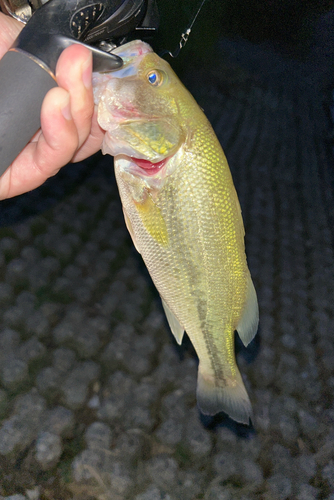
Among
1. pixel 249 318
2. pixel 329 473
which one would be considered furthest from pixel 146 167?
pixel 329 473

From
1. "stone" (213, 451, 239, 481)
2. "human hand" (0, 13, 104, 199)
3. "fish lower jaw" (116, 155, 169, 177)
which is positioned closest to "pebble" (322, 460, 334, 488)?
"stone" (213, 451, 239, 481)

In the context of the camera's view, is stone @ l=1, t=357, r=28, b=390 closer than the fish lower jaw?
No

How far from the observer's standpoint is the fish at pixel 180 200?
2.19 ft

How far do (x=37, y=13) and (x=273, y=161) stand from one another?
6.30 feet

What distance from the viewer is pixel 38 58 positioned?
52 cm

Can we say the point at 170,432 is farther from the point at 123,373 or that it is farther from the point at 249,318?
the point at 249,318

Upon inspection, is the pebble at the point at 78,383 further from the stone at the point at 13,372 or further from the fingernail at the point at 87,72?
the fingernail at the point at 87,72

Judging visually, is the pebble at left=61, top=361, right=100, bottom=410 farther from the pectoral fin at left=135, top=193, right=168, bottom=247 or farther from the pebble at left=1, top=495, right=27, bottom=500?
the pectoral fin at left=135, top=193, right=168, bottom=247

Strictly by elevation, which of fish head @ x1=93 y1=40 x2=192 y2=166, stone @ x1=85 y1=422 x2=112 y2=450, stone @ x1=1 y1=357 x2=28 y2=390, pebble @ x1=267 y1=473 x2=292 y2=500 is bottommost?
pebble @ x1=267 y1=473 x2=292 y2=500

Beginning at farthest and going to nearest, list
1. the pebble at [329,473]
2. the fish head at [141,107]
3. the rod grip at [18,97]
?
the pebble at [329,473]
the fish head at [141,107]
the rod grip at [18,97]

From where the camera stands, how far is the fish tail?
806 mm

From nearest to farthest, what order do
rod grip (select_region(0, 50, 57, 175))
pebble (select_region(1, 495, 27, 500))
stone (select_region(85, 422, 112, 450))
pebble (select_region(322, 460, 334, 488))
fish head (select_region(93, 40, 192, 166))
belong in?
rod grip (select_region(0, 50, 57, 175)) → fish head (select_region(93, 40, 192, 166)) → pebble (select_region(1, 495, 27, 500)) → stone (select_region(85, 422, 112, 450)) → pebble (select_region(322, 460, 334, 488))

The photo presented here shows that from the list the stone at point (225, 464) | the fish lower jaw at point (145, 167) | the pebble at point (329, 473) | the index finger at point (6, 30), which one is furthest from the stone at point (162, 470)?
the index finger at point (6, 30)

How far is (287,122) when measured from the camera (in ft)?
8.88
